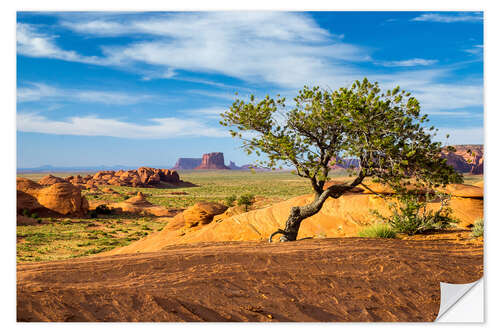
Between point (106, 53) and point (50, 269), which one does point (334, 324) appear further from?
point (106, 53)

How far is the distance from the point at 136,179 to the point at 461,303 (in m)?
67.6

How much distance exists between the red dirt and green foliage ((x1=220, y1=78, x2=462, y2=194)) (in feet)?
7.75

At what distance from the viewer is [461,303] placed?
6.66m

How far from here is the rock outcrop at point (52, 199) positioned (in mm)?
29375

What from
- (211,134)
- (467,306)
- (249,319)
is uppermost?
(211,134)

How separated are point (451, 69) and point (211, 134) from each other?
7464 millimetres

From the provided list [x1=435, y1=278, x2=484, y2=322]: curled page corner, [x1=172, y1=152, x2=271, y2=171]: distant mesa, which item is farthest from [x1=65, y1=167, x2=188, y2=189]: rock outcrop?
[x1=435, y1=278, x2=484, y2=322]: curled page corner

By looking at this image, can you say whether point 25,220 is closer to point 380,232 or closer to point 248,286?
point 380,232

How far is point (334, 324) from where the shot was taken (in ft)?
17.6
